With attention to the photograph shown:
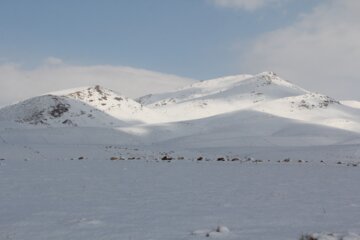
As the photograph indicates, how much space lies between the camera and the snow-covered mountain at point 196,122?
5180cm

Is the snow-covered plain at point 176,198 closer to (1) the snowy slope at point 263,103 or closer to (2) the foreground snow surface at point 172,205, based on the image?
(2) the foreground snow surface at point 172,205

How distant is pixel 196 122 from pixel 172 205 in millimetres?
72521

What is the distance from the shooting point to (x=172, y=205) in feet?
41.0

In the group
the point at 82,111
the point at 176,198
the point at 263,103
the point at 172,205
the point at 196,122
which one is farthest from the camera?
the point at 263,103

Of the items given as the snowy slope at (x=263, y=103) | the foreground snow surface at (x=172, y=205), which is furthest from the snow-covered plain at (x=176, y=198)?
the snowy slope at (x=263, y=103)

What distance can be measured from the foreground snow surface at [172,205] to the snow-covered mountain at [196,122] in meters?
19.0

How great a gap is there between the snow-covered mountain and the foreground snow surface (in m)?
19.0

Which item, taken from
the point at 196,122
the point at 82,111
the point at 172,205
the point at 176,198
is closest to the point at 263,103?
the point at 196,122

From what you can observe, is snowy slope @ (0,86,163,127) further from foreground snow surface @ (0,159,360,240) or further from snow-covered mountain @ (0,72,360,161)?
foreground snow surface @ (0,159,360,240)

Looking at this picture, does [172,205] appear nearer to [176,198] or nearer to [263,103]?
[176,198]

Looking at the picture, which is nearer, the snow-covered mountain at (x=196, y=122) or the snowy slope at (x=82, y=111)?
the snow-covered mountain at (x=196, y=122)

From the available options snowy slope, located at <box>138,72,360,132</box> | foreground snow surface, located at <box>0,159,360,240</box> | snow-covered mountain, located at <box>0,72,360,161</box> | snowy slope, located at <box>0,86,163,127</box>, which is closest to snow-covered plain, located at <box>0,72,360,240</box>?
foreground snow surface, located at <box>0,159,360,240</box>

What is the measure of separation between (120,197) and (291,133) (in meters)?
54.2

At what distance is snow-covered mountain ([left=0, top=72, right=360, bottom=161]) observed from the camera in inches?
2039
